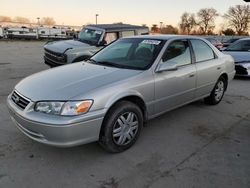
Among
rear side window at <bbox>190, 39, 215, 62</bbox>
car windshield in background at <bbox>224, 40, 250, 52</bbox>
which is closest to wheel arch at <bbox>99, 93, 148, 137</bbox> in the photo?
rear side window at <bbox>190, 39, 215, 62</bbox>

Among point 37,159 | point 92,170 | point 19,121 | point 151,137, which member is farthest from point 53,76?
point 151,137

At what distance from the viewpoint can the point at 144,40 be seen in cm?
461

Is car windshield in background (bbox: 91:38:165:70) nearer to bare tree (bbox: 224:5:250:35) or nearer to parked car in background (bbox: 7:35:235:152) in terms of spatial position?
parked car in background (bbox: 7:35:235:152)

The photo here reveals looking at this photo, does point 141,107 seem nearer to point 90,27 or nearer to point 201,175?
point 201,175

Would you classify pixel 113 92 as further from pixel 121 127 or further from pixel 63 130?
pixel 63 130

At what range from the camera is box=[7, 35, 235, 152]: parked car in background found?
10.1ft

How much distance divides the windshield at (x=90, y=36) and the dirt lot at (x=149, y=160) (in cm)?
458

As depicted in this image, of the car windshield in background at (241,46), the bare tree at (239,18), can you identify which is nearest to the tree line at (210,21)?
the bare tree at (239,18)

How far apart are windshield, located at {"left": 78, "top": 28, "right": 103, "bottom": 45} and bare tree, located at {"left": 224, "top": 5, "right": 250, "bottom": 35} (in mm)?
70105

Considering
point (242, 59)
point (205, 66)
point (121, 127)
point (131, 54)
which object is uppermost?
point (131, 54)

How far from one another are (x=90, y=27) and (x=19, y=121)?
21.4 feet

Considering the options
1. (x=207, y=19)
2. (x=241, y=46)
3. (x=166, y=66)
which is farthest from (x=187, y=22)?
(x=166, y=66)

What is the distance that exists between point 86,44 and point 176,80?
488 centimetres

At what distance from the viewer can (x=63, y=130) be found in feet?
9.79
